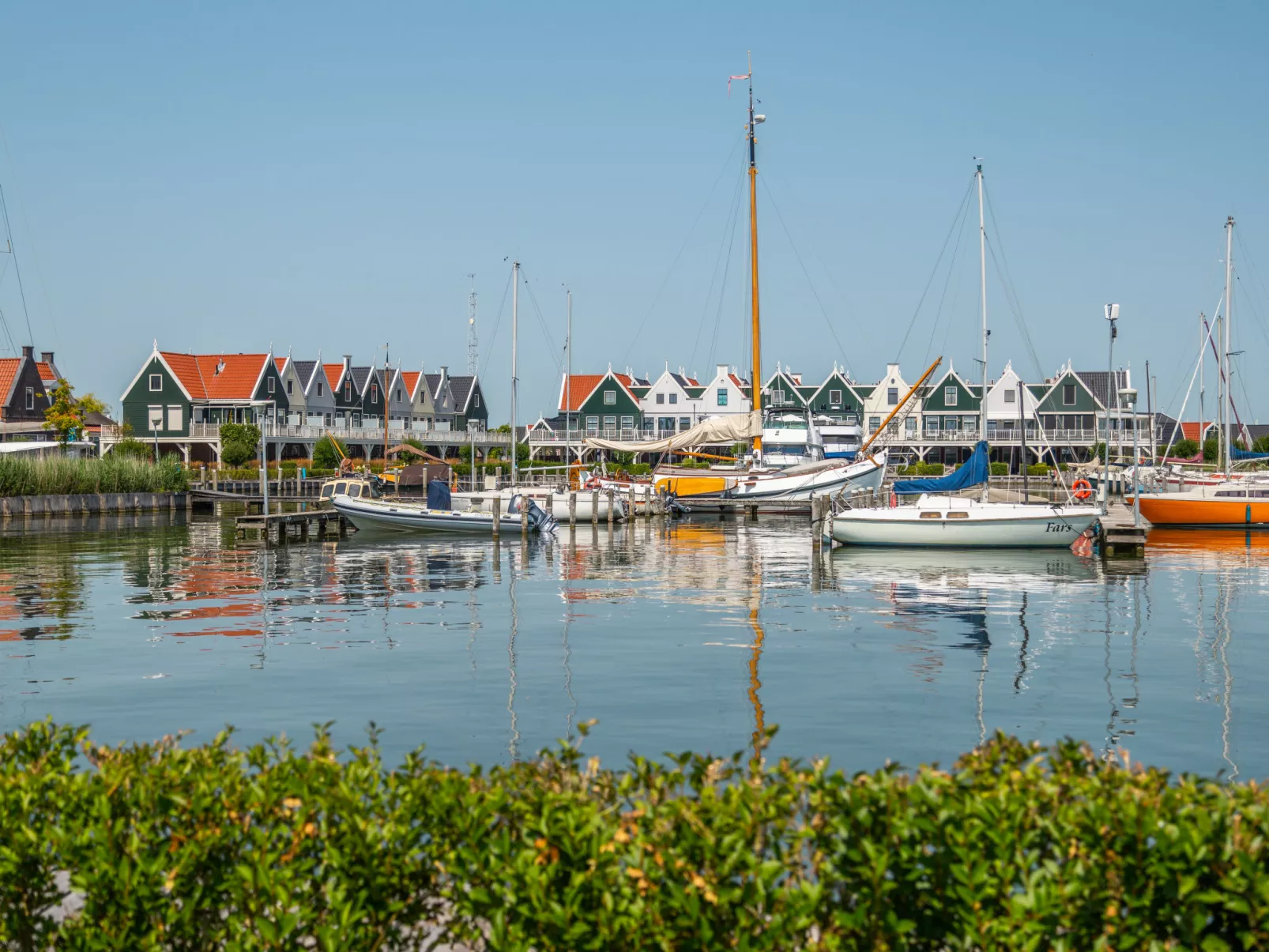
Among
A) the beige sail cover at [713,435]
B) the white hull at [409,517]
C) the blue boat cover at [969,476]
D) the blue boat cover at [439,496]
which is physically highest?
the beige sail cover at [713,435]

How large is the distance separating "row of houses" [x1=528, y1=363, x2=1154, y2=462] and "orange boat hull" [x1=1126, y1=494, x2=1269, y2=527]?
4757cm

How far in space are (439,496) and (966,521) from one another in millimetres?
21065

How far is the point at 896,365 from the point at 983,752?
102 m

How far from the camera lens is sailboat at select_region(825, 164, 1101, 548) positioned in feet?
122

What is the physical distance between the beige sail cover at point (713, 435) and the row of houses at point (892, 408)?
36.0 m

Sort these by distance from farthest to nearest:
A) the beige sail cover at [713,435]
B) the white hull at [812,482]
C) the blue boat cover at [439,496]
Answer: the beige sail cover at [713,435] → the white hull at [812,482] → the blue boat cover at [439,496]

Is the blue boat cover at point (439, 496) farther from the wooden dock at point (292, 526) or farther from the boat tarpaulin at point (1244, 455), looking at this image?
the boat tarpaulin at point (1244, 455)

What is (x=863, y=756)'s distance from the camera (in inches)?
471

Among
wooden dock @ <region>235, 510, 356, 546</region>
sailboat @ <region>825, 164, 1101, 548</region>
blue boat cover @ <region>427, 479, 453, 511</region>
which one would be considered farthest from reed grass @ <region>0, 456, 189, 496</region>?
sailboat @ <region>825, 164, 1101, 548</region>

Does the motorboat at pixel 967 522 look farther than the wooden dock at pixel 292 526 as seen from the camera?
No

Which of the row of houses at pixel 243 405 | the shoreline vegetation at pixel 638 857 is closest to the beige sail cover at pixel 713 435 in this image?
the row of houses at pixel 243 405

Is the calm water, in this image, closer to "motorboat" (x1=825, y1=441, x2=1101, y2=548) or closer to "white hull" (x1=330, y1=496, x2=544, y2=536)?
"motorboat" (x1=825, y1=441, x2=1101, y2=548)

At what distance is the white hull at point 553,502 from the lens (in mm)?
51531

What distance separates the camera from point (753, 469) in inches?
2335
